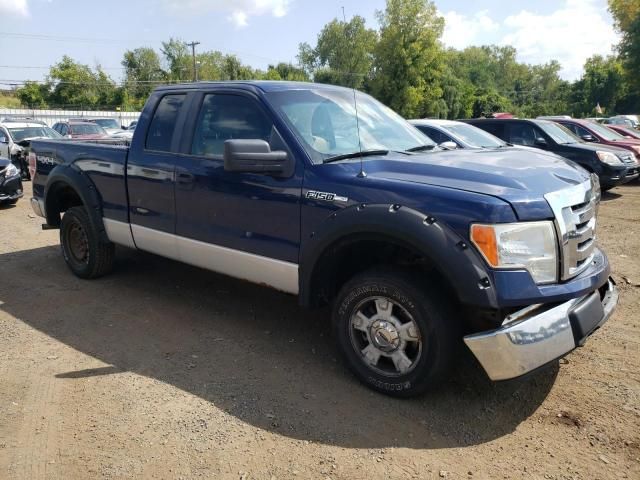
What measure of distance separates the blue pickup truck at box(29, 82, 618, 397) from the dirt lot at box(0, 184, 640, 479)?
1.27 feet

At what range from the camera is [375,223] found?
3164 millimetres

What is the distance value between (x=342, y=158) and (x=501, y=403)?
1.88 meters

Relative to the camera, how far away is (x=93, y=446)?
2.92 metres

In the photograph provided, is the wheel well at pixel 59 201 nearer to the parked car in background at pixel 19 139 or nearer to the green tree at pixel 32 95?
the parked car in background at pixel 19 139

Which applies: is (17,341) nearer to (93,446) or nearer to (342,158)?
(93,446)

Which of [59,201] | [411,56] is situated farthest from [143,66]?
[59,201]

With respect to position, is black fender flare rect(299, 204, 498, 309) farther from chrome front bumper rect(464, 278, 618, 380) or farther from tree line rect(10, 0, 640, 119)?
tree line rect(10, 0, 640, 119)

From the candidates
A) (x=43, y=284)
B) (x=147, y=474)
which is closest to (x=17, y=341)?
(x=43, y=284)

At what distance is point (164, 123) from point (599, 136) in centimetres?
1253

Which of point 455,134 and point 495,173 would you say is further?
point 455,134

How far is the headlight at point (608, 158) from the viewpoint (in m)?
11.4

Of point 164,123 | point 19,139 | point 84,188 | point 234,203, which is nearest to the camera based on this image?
point 234,203

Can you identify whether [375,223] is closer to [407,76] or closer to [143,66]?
[407,76]

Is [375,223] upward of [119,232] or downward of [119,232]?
upward
